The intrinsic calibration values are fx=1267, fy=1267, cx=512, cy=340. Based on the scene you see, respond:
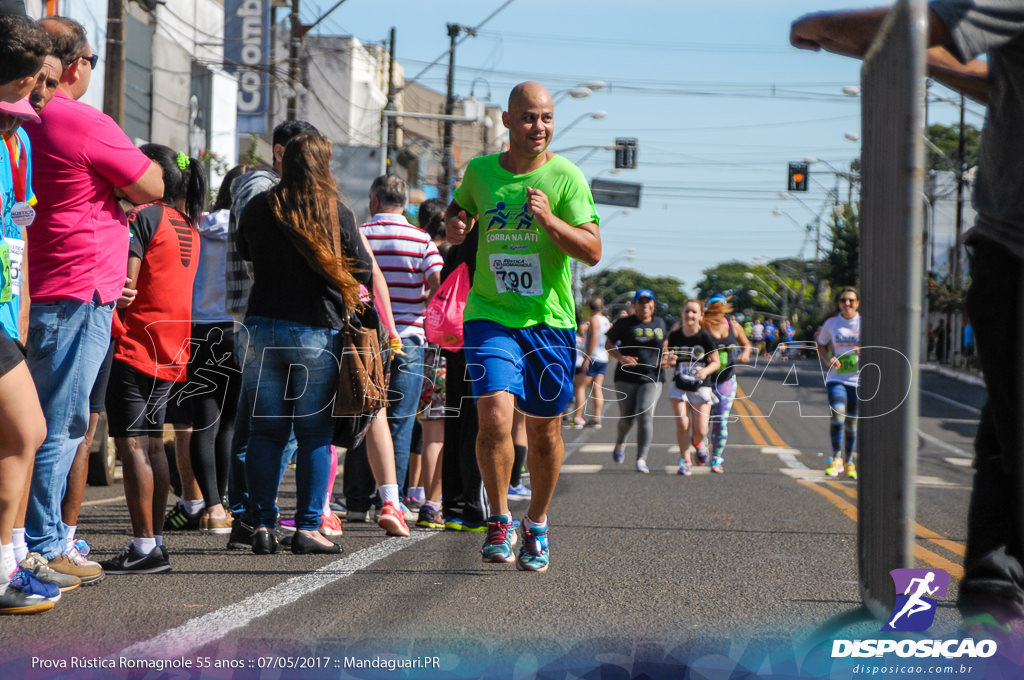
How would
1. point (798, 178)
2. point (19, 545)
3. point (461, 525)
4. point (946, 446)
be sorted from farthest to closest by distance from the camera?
point (798, 178)
point (946, 446)
point (461, 525)
point (19, 545)

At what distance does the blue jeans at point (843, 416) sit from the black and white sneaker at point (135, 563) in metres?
8.98

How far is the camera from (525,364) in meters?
5.66

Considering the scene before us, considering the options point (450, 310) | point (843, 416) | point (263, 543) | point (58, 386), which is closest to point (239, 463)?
point (263, 543)

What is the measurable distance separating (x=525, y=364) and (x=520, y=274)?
40 centimetres

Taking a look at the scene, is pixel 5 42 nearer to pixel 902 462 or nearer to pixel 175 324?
pixel 175 324

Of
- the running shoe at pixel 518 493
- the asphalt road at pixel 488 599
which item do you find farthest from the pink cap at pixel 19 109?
the running shoe at pixel 518 493

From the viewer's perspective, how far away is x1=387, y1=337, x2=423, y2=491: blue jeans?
25.5ft

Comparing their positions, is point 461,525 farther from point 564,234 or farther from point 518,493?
point 564,234

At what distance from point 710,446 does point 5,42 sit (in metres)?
11.6

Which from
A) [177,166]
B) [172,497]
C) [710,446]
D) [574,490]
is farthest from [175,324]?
[710,446]

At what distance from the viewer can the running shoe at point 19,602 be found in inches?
165

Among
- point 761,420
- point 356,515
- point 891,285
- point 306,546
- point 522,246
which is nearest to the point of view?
point 891,285

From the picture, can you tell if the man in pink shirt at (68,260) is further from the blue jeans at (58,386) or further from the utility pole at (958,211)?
the utility pole at (958,211)

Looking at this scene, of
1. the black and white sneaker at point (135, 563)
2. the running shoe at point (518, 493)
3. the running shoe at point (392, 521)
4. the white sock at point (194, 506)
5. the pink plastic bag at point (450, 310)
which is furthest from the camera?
the running shoe at point (518, 493)
